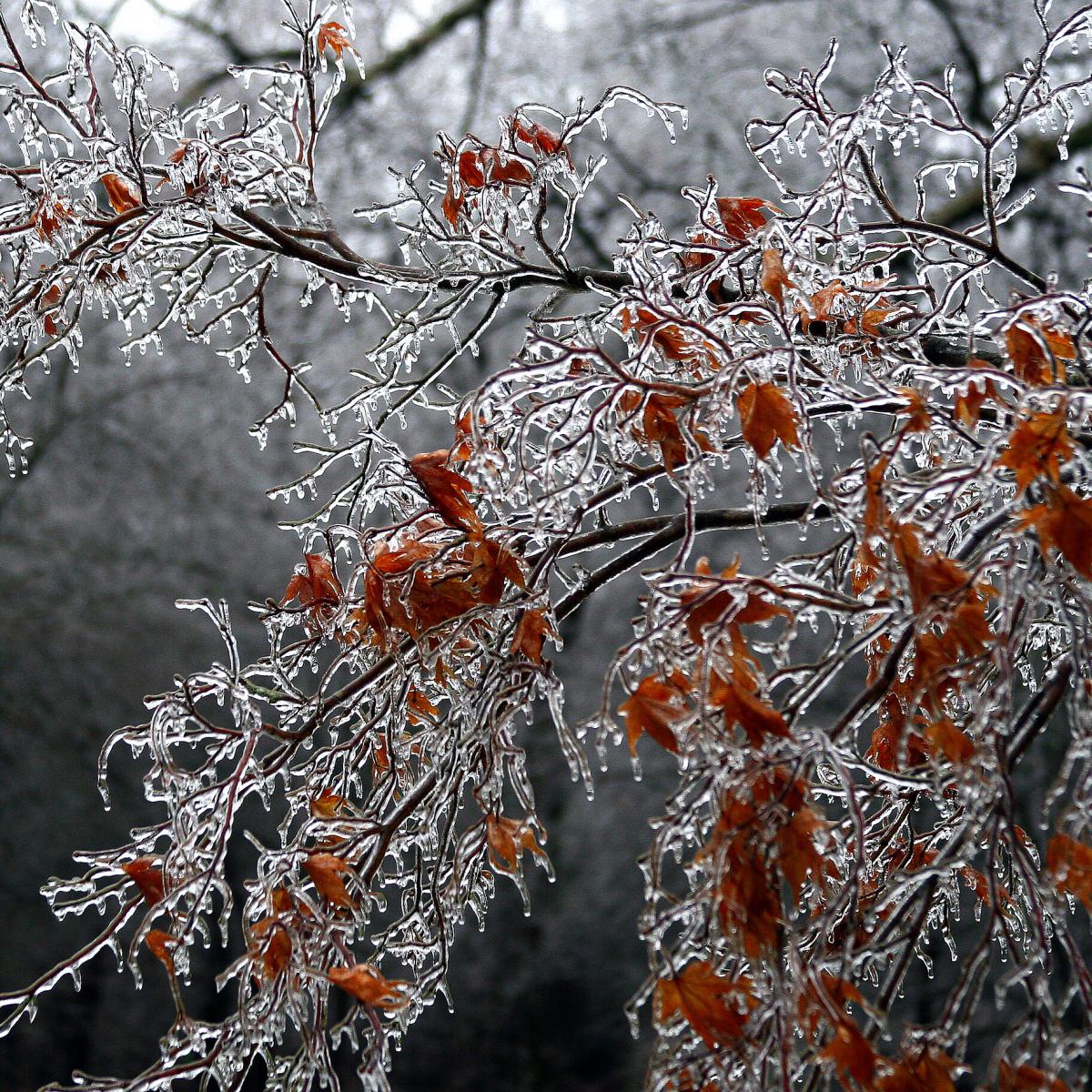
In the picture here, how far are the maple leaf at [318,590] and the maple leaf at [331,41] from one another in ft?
1.41

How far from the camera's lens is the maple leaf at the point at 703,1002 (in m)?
0.58

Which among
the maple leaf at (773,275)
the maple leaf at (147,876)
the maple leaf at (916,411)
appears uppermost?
the maple leaf at (773,275)

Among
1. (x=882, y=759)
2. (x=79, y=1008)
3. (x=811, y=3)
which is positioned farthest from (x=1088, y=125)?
(x=79, y=1008)

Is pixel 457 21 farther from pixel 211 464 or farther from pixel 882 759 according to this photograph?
pixel 882 759

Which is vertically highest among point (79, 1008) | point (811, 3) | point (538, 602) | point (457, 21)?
point (457, 21)

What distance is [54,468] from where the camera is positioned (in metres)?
3.64

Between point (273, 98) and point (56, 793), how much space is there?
2938 millimetres

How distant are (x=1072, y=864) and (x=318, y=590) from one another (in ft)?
1.85

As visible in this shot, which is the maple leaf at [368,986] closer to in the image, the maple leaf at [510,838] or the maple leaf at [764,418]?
the maple leaf at [510,838]

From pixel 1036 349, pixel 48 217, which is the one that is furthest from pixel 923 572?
pixel 48 217

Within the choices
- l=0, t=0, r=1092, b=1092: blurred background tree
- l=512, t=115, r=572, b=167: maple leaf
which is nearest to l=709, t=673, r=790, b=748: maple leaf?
l=512, t=115, r=572, b=167: maple leaf

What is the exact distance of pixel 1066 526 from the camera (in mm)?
526

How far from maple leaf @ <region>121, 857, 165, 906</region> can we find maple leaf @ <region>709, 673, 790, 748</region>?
423mm

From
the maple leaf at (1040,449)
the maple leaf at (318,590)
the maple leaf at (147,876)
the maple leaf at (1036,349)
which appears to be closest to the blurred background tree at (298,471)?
the maple leaf at (318,590)
